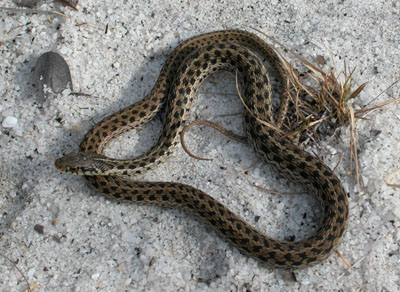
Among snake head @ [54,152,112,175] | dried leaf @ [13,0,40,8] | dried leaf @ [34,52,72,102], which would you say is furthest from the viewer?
dried leaf @ [13,0,40,8]

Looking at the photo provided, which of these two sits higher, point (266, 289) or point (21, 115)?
point (21, 115)

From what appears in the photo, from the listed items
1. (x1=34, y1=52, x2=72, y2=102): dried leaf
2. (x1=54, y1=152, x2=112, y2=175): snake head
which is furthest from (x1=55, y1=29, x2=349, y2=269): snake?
(x1=34, y1=52, x2=72, y2=102): dried leaf

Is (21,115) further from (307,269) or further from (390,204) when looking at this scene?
(390,204)

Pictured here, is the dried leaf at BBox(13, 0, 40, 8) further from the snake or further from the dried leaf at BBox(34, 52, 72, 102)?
the snake

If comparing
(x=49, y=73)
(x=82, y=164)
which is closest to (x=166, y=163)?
(x=82, y=164)

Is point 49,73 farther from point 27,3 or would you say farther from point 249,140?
point 249,140

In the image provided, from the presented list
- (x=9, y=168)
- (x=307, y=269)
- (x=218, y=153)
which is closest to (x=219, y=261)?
(x=307, y=269)

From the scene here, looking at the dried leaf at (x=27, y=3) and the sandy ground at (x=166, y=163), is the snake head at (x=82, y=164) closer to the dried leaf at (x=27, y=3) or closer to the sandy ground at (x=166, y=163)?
the sandy ground at (x=166, y=163)
